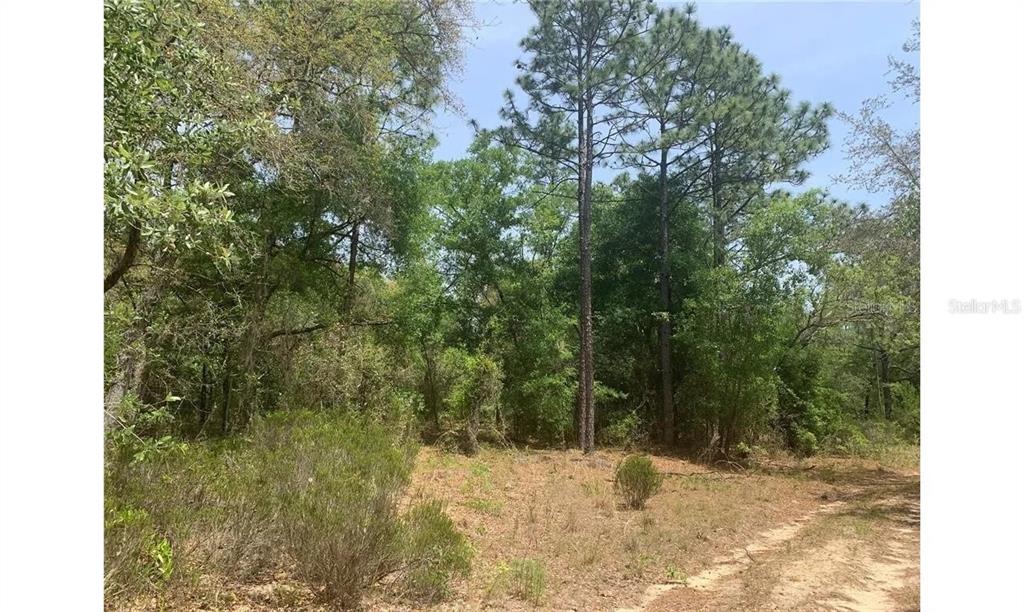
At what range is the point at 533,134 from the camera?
13.1 m

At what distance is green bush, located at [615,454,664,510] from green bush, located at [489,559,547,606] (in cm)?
311

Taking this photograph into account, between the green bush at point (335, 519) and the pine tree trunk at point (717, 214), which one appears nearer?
the green bush at point (335, 519)

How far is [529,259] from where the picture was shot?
1539 cm

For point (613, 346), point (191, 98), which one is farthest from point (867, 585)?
point (613, 346)

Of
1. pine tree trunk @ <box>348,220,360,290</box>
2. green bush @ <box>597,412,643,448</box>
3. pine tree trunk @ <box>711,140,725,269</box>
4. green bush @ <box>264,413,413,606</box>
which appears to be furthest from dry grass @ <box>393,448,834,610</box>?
pine tree trunk @ <box>711,140,725,269</box>

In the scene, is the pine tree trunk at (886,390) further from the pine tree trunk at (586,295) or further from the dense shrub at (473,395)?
the dense shrub at (473,395)

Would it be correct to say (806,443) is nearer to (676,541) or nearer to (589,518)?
(589,518)

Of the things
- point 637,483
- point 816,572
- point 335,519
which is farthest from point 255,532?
point 637,483

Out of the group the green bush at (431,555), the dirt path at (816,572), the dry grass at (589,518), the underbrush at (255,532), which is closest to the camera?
the underbrush at (255,532)

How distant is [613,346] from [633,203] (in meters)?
3.71

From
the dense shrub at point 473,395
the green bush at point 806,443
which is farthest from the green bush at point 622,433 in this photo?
the green bush at point 806,443

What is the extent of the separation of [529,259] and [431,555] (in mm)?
12093

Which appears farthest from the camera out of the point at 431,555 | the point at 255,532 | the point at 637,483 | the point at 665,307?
the point at 665,307

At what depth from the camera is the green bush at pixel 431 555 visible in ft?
11.7
